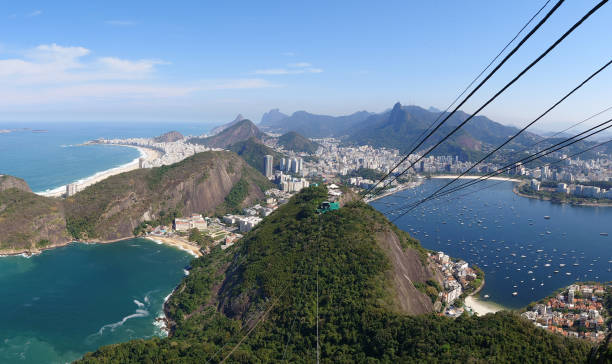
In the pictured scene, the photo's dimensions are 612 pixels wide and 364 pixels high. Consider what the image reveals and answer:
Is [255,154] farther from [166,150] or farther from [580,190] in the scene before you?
[580,190]

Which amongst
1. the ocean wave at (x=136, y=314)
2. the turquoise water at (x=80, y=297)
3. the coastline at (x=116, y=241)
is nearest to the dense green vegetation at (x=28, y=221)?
the coastline at (x=116, y=241)

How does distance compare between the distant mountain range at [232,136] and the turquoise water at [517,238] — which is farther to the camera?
the distant mountain range at [232,136]

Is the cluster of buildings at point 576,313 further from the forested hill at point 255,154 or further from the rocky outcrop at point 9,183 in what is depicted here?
the forested hill at point 255,154

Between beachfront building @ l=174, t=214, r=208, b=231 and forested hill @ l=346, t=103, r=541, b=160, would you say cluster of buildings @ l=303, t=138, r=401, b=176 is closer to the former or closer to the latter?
forested hill @ l=346, t=103, r=541, b=160

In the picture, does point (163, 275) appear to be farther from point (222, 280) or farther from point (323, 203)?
point (323, 203)

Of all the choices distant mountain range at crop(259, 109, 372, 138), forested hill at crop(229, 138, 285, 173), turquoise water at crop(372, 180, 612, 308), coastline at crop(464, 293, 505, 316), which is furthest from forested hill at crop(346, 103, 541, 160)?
coastline at crop(464, 293, 505, 316)

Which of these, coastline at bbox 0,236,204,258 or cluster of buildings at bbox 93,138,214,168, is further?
cluster of buildings at bbox 93,138,214,168

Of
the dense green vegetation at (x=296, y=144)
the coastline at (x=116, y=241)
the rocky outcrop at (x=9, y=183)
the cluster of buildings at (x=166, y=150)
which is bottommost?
the coastline at (x=116, y=241)
